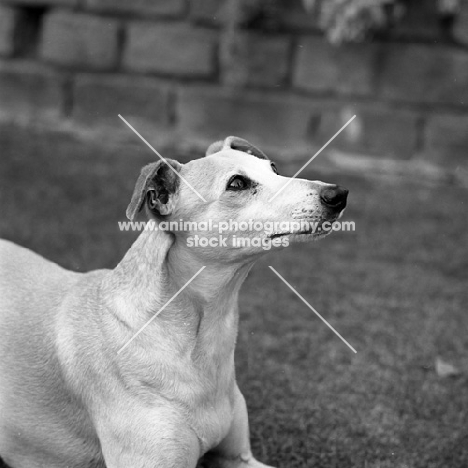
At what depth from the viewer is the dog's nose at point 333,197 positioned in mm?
2754

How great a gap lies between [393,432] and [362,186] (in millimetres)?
3924

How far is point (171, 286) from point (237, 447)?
2.49ft

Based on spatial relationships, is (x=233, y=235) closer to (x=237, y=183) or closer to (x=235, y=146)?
(x=237, y=183)

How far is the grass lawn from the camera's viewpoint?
364 centimetres

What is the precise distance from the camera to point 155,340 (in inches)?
113

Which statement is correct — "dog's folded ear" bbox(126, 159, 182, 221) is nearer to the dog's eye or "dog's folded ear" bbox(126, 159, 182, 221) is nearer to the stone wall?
the dog's eye

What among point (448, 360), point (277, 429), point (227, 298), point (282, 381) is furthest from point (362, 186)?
point (227, 298)

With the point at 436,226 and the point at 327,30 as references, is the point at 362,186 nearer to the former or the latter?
the point at 436,226

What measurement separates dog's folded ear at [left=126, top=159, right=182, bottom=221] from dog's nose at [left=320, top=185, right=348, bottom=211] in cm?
54

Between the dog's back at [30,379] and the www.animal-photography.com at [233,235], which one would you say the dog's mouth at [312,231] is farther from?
the dog's back at [30,379]

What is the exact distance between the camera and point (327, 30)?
7289mm

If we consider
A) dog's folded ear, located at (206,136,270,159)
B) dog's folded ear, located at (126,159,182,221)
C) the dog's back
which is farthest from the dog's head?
the dog's back

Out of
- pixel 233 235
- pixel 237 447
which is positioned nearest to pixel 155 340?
pixel 233 235

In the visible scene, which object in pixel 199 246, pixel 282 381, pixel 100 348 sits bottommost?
pixel 282 381
